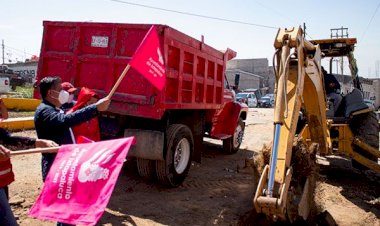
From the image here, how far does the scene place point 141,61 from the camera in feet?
11.5

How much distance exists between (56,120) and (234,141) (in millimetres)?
6597

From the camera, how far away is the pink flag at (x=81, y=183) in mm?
2623

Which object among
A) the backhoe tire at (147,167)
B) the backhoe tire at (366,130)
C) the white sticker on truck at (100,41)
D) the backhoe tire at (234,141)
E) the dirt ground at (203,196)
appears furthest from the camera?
the backhoe tire at (234,141)

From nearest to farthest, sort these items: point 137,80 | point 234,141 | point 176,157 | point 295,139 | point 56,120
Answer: point 56,120 → point 295,139 → point 137,80 → point 176,157 → point 234,141

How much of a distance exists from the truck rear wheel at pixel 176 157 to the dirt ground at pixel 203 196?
22 cm

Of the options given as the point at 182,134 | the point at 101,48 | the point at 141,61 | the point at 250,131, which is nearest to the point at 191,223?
the point at 182,134

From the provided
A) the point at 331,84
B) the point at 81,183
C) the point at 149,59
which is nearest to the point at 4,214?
the point at 81,183

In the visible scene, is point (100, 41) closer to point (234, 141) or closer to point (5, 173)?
point (5, 173)

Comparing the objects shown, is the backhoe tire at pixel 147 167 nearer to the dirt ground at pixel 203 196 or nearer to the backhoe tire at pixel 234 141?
the dirt ground at pixel 203 196

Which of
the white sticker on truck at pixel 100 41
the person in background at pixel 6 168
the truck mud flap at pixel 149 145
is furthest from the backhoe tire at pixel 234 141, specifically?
the person in background at pixel 6 168

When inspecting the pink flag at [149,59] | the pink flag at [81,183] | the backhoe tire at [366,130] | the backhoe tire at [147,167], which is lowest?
the backhoe tire at [147,167]

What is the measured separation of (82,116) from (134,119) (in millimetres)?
2679

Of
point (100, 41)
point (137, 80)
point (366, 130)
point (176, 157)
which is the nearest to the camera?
point (137, 80)

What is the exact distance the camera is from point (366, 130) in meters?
6.46
